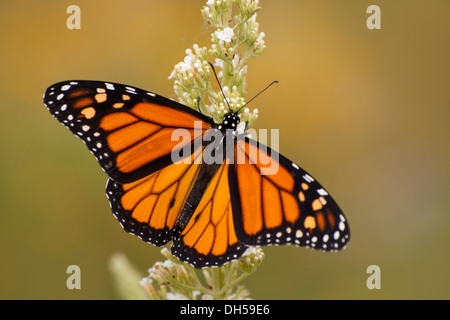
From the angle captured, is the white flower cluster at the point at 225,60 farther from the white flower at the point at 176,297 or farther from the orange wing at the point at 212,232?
the white flower at the point at 176,297

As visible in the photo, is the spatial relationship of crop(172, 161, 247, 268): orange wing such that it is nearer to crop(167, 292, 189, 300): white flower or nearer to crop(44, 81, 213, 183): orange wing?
crop(44, 81, 213, 183): orange wing

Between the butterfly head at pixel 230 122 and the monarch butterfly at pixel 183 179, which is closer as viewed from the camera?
the monarch butterfly at pixel 183 179

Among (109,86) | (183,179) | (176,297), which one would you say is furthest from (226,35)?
(176,297)

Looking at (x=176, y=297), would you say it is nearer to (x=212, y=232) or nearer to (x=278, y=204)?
(x=212, y=232)

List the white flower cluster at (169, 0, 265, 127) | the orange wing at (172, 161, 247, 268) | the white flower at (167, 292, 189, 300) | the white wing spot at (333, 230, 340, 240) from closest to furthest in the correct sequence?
the white wing spot at (333, 230, 340, 240)
the orange wing at (172, 161, 247, 268)
the white flower cluster at (169, 0, 265, 127)
the white flower at (167, 292, 189, 300)

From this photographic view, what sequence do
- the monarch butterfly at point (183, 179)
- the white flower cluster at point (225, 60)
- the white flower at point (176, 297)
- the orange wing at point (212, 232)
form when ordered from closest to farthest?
1. the monarch butterfly at point (183, 179)
2. the orange wing at point (212, 232)
3. the white flower cluster at point (225, 60)
4. the white flower at point (176, 297)

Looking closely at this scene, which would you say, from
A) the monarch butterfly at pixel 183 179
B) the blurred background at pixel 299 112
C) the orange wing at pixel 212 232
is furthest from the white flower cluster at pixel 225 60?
the blurred background at pixel 299 112

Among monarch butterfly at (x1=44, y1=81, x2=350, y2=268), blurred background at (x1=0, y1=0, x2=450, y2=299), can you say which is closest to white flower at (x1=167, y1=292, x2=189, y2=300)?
monarch butterfly at (x1=44, y1=81, x2=350, y2=268)
